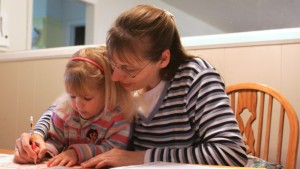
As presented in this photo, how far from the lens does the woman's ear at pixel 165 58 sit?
0.91m

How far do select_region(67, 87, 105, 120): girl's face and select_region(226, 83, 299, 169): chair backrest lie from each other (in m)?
0.52

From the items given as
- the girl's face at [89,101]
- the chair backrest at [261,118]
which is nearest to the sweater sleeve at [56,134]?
the girl's face at [89,101]

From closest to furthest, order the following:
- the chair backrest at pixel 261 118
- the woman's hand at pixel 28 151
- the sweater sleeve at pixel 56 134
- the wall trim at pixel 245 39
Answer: the woman's hand at pixel 28 151 → the sweater sleeve at pixel 56 134 → the chair backrest at pixel 261 118 → the wall trim at pixel 245 39

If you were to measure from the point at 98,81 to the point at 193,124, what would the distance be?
0.93 feet

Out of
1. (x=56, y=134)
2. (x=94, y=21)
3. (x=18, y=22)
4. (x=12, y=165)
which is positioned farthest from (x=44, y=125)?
(x=94, y=21)

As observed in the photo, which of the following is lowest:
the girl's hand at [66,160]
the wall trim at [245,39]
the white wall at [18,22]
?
the girl's hand at [66,160]

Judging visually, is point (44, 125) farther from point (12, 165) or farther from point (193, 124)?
point (193, 124)

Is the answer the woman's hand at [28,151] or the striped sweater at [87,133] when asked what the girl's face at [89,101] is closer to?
the striped sweater at [87,133]

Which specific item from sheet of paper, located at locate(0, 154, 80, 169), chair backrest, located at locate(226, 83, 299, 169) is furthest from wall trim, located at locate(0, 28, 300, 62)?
sheet of paper, located at locate(0, 154, 80, 169)

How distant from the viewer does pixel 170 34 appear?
909mm

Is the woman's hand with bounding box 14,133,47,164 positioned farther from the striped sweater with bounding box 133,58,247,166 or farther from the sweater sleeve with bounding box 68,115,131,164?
the striped sweater with bounding box 133,58,247,166

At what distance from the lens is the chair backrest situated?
1.18 metres

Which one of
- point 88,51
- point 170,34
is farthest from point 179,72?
point 88,51

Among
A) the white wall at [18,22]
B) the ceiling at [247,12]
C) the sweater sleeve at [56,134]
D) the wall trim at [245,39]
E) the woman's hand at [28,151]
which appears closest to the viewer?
the woman's hand at [28,151]
